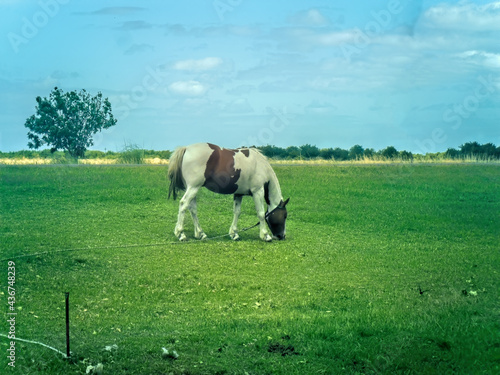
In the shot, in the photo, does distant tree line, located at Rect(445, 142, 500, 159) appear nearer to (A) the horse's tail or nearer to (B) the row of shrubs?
(B) the row of shrubs

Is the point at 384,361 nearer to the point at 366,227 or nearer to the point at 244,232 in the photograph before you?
the point at 244,232

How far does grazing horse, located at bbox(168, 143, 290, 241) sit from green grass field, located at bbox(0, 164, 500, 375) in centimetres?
61

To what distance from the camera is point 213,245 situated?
44.2 ft

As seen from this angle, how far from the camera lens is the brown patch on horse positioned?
13742 millimetres

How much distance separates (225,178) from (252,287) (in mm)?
4255

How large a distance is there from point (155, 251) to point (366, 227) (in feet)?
22.9

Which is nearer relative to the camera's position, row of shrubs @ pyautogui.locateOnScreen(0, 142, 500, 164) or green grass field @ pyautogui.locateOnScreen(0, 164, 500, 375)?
green grass field @ pyautogui.locateOnScreen(0, 164, 500, 375)

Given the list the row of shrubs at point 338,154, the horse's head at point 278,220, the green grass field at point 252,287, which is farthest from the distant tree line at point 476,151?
the horse's head at point 278,220

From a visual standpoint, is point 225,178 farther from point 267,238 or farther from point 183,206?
point 267,238

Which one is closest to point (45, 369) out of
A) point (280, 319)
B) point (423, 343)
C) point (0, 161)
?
point (280, 319)

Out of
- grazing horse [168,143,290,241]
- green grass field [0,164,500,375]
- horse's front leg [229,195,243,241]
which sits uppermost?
grazing horse [168,143,290,241]

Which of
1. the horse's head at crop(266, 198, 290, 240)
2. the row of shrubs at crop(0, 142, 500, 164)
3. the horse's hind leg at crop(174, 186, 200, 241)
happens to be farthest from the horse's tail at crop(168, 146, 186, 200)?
the row of shrubs at crop(0, 142, 500, 164)

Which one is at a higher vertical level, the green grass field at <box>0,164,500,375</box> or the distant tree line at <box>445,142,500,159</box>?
the distant tree line at <box>445,142,500,159</box>

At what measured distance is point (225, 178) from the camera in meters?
13.8
